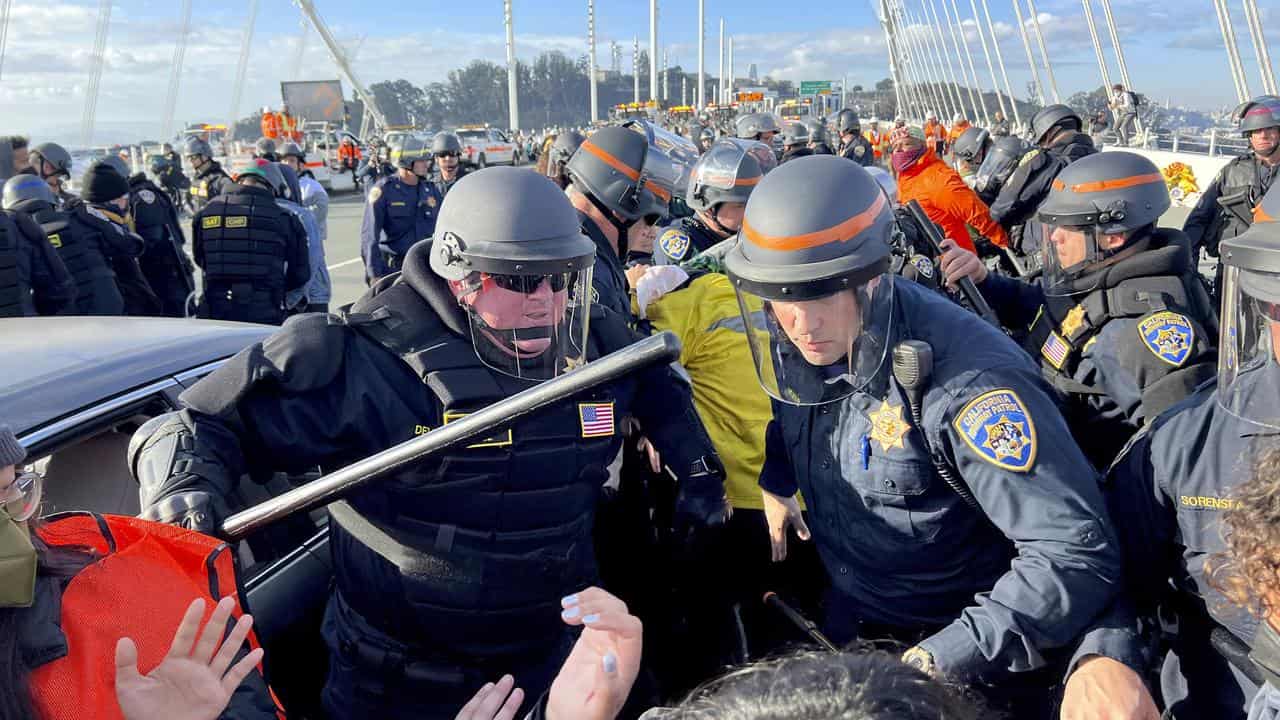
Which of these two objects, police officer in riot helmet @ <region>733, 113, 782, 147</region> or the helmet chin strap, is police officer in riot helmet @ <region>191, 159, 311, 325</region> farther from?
police officer in riot helmet @ <region>733, 113, 782, 147</region>

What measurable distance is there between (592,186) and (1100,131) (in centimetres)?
2111

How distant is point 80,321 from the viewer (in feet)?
10.5

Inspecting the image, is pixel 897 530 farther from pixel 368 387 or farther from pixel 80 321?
pixel 80 321

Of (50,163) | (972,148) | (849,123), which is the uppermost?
(849,123)

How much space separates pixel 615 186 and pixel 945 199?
398 centimetres

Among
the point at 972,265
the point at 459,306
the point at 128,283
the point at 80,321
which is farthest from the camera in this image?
the point at 128,283

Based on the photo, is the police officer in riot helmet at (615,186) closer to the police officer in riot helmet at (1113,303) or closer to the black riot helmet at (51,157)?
the police officer in riot helmet at (1113,303)

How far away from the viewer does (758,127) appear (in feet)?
33.8

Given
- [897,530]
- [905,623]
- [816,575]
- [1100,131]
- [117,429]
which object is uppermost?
[1100,131]

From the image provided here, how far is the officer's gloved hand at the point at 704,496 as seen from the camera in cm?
291

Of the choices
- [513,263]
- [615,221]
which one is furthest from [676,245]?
[513,263]

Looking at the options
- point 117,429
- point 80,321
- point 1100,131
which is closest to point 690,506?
point 117,429

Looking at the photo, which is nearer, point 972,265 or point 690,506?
point 690,506

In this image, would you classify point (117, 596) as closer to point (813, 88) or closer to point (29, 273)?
point (29, 273)
